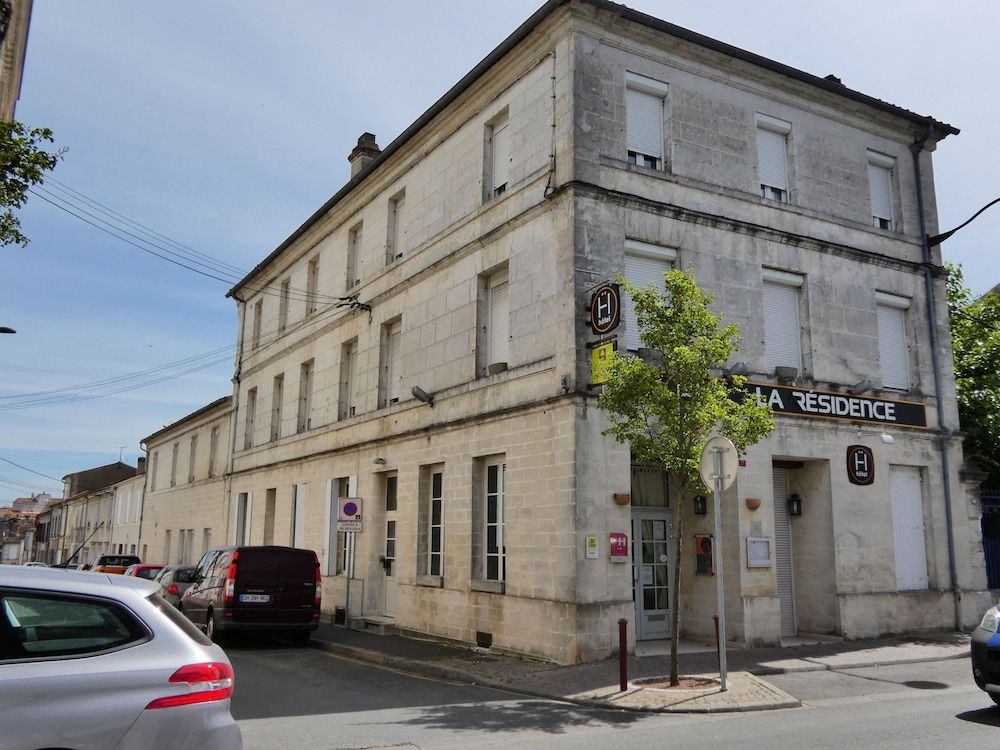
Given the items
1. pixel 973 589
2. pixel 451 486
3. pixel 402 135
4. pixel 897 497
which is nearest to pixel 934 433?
pixel 897 497

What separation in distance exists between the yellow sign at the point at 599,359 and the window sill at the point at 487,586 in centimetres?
392

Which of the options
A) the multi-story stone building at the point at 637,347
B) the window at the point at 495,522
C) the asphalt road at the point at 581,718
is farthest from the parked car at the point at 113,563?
the asphalt road at the point at 581,718

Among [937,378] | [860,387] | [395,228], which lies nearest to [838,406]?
[860,387]

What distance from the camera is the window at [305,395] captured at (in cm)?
2359

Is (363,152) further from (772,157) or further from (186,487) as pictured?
(186,487)

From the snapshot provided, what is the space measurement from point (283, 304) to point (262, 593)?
13742 mm

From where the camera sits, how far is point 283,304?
1045 inches

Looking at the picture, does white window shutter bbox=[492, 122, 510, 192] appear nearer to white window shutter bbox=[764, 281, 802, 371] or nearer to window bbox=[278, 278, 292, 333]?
white window shutter bbox=[764, 281, 802, 371]

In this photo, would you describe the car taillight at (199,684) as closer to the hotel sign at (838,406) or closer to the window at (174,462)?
the hotel sign at (838,406)

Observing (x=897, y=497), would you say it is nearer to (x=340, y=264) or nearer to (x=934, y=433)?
(x=934, y=433)

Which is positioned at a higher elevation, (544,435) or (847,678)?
(544,435)

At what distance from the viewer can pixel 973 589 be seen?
1605 centimetres

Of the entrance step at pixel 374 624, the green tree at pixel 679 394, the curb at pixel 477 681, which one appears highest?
the green tree at pixel 679 394

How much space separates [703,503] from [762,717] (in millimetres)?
5760
